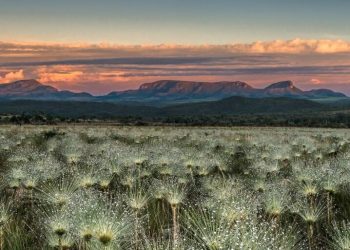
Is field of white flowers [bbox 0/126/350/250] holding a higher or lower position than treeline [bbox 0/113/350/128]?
higher

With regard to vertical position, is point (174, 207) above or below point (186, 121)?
above

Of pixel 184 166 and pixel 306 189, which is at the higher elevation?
pixel 306 189

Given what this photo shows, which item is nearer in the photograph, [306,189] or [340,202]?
[306,189]

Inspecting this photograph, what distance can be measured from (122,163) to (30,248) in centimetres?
867

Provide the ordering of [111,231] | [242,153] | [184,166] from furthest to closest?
1. [242,153]
2. [184,166]
3. [111,231]

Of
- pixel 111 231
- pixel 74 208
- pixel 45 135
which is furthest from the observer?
pixel 45 135

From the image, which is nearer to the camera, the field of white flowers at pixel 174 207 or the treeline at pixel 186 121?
the field of white flowers at pixel 174 207

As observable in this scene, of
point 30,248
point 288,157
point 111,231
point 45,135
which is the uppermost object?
point 111,231

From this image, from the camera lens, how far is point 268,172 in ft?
60.8

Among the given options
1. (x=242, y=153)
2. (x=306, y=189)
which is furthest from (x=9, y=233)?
(x=242, y=153)

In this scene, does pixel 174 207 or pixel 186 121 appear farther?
pixel 186 121

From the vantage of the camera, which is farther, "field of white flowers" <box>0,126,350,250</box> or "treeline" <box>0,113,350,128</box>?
"treeline" <box>0,113,350,128</box>

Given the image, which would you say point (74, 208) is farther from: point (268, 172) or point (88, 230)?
point (268, 172)

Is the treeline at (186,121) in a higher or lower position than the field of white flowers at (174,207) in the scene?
lower
